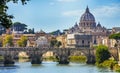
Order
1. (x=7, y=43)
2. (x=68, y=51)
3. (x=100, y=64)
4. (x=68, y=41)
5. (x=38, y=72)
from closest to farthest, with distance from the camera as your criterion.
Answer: (x=38, y=72), (x=100, y=64), (x=68, y=51), (x=7, y=43), (x=68, y=41)

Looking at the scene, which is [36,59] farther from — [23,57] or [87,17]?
[87,17]

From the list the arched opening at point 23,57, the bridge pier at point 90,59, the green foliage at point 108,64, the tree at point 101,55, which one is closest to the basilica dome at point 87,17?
the arched opening at point 23,57

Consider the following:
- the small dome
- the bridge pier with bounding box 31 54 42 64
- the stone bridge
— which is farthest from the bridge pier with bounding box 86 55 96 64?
the small dome

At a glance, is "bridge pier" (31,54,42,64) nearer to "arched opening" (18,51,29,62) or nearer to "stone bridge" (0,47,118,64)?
"stone bridge" (0,47,118,64)

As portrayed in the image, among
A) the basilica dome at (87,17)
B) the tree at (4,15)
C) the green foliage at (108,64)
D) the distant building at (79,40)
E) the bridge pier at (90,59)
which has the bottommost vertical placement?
the green foliage at (108,64)

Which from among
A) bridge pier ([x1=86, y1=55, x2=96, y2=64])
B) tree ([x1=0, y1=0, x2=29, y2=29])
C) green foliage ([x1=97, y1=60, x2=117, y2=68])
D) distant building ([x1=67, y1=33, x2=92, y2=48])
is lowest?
green foliage ([x1=97, y1=60, x2=117, y2=68])

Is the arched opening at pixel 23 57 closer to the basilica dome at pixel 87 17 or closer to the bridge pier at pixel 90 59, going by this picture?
the bridge pier at pixel 90 59

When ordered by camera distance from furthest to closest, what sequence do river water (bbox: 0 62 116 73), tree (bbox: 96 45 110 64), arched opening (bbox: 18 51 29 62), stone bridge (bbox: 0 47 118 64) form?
arched opening (bbox: 18 51 29 62) → stone bridge (bbox: 0 47 118 64) → tree (bbox: 96 45 110 64) → river water (bbox: 0 62 116 73)

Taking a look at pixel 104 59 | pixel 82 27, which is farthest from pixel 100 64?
pixel 82 27

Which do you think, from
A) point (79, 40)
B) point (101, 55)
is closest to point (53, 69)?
point (101, 55)

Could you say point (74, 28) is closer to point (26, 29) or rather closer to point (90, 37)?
point (26, 29)

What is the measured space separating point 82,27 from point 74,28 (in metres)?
3.22

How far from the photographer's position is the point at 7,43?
92750 mm

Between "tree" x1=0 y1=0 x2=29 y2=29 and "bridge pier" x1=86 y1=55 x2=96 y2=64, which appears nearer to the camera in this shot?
"tree" x1=0 y1=0 x2=29 y2=29
